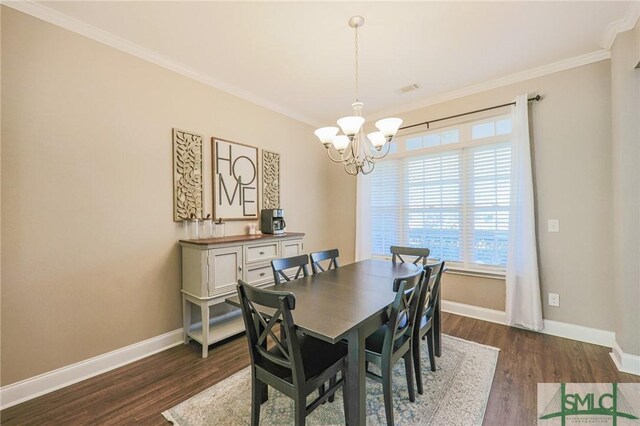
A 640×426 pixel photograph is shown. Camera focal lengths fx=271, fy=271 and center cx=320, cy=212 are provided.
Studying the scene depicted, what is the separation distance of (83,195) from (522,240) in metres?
4.15

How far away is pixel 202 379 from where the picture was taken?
215 cm

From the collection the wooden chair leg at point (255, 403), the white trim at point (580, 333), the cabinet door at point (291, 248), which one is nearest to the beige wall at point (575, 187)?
the white trim at point (580, 333)

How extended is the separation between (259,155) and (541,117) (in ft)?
10.6

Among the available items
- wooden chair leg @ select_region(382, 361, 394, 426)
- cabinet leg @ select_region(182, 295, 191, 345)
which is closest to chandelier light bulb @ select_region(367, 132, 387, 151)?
wooden chair leg @ select_region(382, 361, 394, 426)

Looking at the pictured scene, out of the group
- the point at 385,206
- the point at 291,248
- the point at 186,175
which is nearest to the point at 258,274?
the point at 291,248

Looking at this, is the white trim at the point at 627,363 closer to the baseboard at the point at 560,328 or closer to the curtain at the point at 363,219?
the baseboard at the point at 560,328

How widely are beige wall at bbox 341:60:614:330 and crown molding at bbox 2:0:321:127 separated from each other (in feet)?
10.5

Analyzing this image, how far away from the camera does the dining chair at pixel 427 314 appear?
1.87 metres

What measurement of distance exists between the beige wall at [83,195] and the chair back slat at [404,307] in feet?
7.23

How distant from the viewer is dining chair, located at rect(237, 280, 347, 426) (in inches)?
50.6

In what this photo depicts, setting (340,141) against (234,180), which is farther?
(234,180)

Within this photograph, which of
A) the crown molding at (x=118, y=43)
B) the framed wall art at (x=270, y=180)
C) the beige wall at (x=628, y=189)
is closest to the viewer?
the crown molding at (x=118, y=43)

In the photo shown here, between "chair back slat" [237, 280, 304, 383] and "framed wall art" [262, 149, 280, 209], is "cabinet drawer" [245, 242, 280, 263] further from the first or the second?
"chair back slat" [237, 280, 304, 383]

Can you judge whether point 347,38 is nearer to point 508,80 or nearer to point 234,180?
point 234,180
